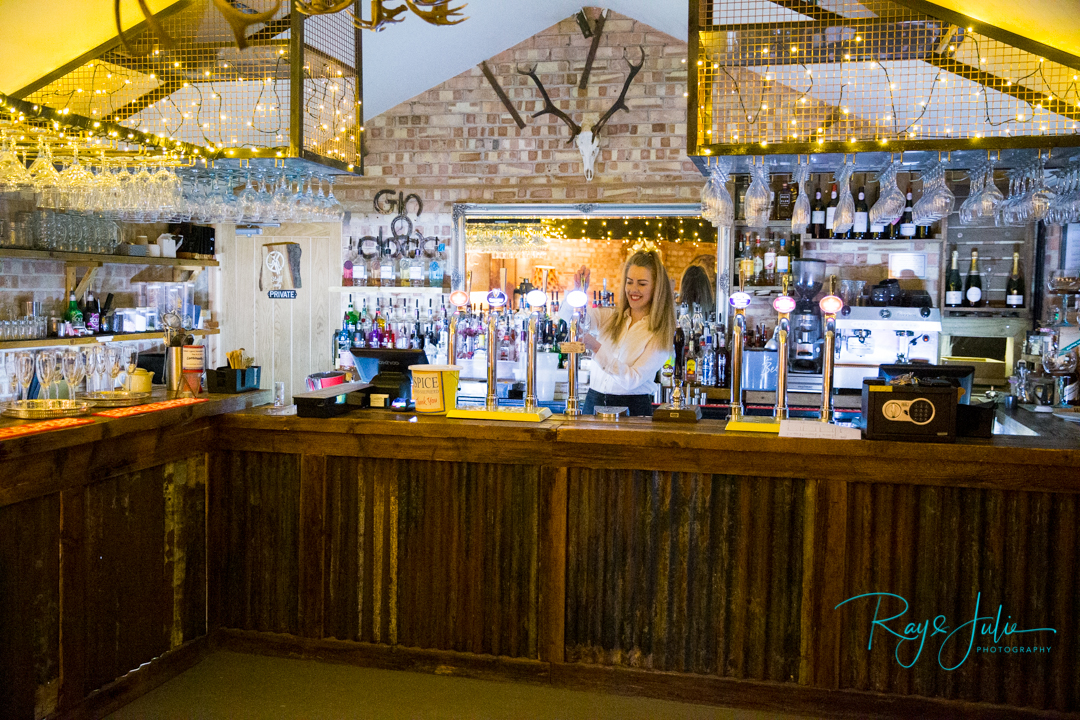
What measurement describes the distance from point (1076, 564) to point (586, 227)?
4.71 metres

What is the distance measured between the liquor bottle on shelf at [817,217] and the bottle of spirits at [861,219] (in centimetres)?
22

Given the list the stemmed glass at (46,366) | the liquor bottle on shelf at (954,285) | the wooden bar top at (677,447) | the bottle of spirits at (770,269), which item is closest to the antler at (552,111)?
the bottle of spirits at (770,269)

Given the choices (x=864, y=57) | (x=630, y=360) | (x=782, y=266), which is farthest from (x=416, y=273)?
(x=864, y=57)

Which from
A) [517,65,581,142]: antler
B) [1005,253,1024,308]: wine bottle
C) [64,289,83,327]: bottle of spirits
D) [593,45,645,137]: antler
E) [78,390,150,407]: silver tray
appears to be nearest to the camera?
[78,390,150,407]: silver tray

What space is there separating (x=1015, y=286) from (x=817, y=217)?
4.61 ft

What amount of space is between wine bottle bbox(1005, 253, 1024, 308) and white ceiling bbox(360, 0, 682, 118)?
286cm

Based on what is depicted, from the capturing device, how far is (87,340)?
222 inches

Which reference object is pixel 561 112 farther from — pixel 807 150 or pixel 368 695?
pixel 368 695

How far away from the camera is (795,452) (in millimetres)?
2984

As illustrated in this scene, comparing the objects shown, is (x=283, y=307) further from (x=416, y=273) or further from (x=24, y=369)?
(x=24, y=369)

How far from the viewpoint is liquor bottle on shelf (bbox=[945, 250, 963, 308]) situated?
5.88m

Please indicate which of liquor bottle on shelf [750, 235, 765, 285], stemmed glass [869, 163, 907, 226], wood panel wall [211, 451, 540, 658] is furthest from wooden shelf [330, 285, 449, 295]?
stemmed glass [869, 163, 907, 226]

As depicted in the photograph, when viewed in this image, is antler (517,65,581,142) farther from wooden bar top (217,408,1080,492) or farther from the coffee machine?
wooden bar top (217,408,1080,492)

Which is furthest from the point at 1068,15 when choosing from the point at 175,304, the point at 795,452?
the point at 175,304
